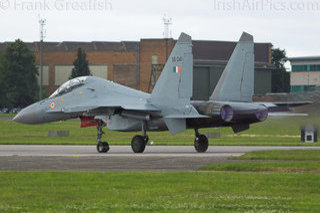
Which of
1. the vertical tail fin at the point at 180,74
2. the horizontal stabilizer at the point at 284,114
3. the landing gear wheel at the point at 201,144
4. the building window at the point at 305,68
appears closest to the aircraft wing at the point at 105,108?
the vertical tail fin at the point at 180,74

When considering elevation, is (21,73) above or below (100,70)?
below

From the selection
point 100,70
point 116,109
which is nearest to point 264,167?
point 116,109

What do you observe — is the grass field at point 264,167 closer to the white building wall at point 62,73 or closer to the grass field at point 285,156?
the grass field at point 285,156

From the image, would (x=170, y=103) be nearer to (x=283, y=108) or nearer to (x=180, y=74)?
(x=180, y=74)

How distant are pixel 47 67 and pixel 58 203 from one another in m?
116

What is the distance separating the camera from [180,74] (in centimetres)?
3344

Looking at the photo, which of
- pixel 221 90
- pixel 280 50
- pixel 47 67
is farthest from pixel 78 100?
pixel 280 50

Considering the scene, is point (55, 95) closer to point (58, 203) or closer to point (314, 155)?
point (314, 155)

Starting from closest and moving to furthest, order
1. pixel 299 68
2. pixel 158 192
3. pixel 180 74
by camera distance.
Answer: pixel 158 192 → pixel 180 74 → pixel 299 68

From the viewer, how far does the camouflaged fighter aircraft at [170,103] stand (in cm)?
3353

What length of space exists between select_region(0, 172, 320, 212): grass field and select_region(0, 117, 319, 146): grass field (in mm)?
12328

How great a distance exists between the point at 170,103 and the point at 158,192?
16588 mm

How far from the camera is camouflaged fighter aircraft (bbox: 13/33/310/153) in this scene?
33531 millimetres

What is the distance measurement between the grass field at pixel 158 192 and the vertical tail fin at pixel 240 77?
1318 cm
